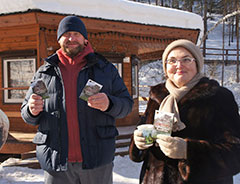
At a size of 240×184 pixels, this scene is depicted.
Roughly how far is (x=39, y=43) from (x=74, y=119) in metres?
3.67

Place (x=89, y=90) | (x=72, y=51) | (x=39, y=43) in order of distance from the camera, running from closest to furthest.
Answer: (x=89, y=90) → (x=72, y=51) → (x=39, y=43)

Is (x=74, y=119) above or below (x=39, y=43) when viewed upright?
below

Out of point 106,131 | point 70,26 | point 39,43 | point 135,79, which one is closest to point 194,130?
point 106,131

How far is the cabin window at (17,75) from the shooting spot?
6.97 meters

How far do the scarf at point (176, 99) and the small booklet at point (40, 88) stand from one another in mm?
1008

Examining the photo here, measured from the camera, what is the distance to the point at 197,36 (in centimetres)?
733

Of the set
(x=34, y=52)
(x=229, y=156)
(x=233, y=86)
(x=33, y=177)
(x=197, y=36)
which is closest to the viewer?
(x=229, y=156)

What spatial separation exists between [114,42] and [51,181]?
20.0 feet

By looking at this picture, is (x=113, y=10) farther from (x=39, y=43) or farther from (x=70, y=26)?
(x=70, y=26)

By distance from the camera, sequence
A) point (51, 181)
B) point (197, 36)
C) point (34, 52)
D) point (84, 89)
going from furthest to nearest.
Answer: point (197, 36), point (34, 52), point (51, 181), point (84, 89)

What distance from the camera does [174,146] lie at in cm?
150

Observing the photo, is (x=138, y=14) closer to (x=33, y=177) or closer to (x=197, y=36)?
(x=197, y=36)

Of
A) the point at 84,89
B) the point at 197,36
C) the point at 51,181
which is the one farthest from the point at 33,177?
the point at 197,36

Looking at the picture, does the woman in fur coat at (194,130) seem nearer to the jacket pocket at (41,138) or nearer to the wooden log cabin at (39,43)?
the jacket pocket at (41,138)
